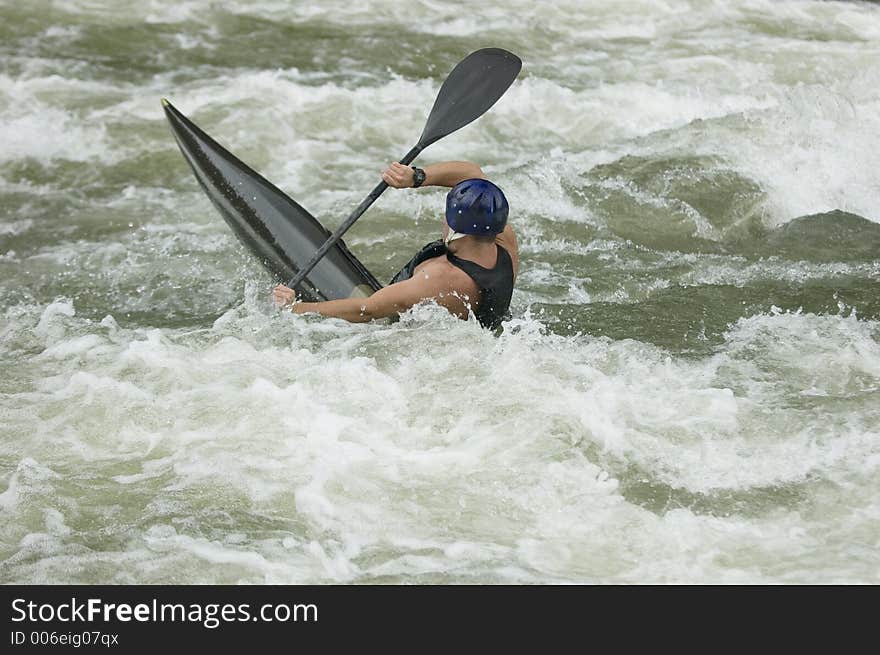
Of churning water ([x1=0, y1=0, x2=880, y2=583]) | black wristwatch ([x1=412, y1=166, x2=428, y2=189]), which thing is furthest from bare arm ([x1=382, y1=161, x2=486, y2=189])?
churning water ([x1=0, y1=0, x2=880, y2=583])

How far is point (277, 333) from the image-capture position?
493 cm

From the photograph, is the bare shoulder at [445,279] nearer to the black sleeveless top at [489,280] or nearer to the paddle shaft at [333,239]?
the black sleeveless top at [489,280]

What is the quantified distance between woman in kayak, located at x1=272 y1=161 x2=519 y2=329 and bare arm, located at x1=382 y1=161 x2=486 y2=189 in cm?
34

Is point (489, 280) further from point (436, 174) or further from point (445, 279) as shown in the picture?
point (436, 174)

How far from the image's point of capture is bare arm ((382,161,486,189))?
16.0ft

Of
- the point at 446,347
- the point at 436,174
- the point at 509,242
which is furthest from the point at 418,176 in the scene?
the point at 446,347

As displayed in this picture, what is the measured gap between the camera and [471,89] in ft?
18.5

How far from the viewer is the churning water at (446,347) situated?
3677 millimetres

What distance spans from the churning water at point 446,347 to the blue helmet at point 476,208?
390 mm

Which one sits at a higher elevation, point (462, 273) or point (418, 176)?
point (418, 176)

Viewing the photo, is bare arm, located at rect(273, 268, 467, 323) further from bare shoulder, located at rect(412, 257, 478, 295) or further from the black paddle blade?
the black paddle blade

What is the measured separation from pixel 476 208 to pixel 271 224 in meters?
1.46

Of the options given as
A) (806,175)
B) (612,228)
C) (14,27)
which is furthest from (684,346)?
(14,27)
